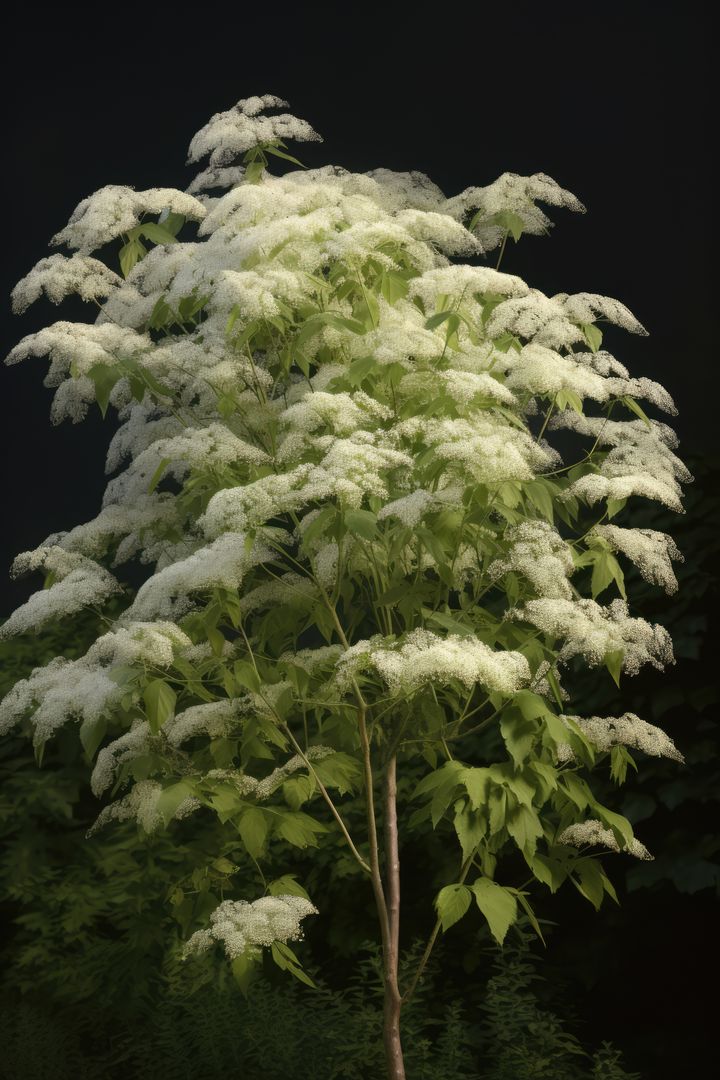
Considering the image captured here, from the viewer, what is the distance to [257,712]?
261 cm

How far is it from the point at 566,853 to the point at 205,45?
3.43m

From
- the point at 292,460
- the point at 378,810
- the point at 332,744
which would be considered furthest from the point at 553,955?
the point at 292,460

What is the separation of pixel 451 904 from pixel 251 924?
38 centimetres

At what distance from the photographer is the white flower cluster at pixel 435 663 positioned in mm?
2186

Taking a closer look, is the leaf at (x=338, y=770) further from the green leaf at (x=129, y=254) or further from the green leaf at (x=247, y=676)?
the green leaf at (x=129, y=254)

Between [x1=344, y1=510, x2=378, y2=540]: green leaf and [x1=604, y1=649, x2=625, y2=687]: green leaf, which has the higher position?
[x1=344, y1=510, x2=378, y2=540]: green leaf

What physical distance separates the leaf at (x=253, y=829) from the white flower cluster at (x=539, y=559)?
26.0 inches

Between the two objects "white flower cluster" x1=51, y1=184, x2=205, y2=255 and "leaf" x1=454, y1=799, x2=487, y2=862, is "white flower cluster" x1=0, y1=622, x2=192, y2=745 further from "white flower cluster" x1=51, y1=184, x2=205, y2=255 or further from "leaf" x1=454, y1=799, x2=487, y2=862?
"white flower cluster" x1=51, y1=184, x2=205, y2=255

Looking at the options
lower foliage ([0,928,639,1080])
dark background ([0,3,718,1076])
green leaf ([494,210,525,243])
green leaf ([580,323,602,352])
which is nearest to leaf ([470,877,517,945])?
lower foliage ([0,928,639,1080])

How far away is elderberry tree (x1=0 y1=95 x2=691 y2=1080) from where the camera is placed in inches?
92.2

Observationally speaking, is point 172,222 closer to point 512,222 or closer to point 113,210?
point 113,210

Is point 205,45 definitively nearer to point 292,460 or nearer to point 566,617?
point 292,460

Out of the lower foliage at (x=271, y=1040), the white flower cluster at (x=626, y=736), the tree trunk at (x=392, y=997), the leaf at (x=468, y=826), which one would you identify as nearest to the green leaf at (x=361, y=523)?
the leaf at (x=468, y=826)

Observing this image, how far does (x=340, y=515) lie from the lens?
2.29 meters
